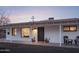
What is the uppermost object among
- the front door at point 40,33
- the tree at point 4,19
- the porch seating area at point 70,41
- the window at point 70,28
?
the tree at point 4,19

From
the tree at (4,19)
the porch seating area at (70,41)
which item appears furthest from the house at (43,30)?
the tree at (4,19)

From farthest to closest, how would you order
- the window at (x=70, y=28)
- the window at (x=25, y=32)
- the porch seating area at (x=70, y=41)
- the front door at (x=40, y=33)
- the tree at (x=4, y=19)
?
the window at (x=25, y=32)
the front door at (x=40, y=33)
the tree at (x=4, y=19)
the window at (x=70, y=28)
the porch seating area at (x=70, y=41)

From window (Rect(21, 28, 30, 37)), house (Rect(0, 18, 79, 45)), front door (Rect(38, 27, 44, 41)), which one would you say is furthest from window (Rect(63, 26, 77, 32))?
window (Rect(21, 28, 30, 37))

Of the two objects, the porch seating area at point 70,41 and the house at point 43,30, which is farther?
the house at point 43,30

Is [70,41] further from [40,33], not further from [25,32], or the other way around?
[25,32]

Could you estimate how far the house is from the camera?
860 inches

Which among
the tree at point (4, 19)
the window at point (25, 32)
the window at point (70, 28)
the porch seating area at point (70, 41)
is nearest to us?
the porch seating area at point (70, 41)

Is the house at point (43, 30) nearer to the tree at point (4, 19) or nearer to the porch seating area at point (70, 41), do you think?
the porch seating area at point (70, 41)

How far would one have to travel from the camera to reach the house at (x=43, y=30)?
21.8 meters

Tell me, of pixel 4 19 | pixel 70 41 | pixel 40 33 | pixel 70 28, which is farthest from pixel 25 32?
pixel 70 41

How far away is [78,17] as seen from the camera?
891 inches

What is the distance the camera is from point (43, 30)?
24.4 m
